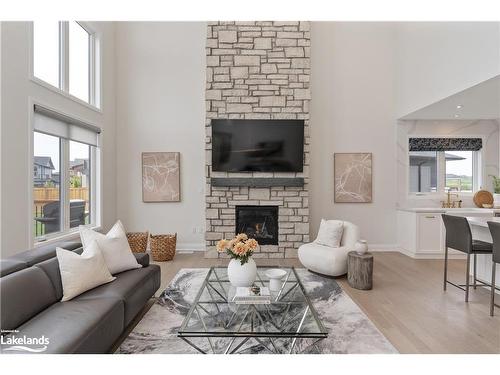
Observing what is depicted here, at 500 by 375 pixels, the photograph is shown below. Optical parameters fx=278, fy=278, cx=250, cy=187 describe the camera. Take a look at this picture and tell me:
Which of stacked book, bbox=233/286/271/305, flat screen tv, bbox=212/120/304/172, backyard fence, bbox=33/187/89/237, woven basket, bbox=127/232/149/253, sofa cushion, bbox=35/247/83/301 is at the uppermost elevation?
flat screen tv, bbox=212/120/304/172

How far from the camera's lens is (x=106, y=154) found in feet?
16.2

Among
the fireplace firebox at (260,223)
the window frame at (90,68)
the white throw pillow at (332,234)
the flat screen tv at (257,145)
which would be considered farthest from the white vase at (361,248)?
the window frame at (90,68)

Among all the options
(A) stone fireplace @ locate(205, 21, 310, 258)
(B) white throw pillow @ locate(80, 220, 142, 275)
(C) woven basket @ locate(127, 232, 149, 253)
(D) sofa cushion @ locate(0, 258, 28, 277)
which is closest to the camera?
(D) sofa cushion @ locate(0, 258, 28, 277)

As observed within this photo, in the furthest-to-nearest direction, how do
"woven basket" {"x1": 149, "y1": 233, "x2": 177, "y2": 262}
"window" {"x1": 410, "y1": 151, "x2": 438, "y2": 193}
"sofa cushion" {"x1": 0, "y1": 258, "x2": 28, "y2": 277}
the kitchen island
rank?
1. "window" {"x1": 410, "y1": 151, "x2": 438, "y2": 193}
2. "woven basket" {"x1": 149, "y1": 233, "x2": 177, "y2": 262}
3. the kitchen island
4. "sofa cushion" {"x1": 0, "y1": 258, "x2": 28, "y2": 277}

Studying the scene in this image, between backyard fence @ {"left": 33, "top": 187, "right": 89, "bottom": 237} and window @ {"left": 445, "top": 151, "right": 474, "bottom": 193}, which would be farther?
window @ {"left": 445, "top": 151, "right": 474, "bottom": 193}

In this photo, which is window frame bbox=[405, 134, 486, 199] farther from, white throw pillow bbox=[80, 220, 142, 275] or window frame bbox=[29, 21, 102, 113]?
window frame bbox=[29, 21, 102, 113]

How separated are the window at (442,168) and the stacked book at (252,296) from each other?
4407 millimetres

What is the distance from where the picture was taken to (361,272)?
337 cm

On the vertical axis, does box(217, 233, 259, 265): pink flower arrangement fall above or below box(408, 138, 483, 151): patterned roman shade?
below

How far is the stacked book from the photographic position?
2137 mm

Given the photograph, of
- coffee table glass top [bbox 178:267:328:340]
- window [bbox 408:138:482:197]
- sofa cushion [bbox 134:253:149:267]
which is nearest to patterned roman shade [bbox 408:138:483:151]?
window [bbox 408:138:482:197]

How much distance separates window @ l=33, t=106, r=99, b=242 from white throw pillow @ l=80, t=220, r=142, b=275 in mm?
1005

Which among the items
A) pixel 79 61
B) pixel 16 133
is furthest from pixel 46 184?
pixel 79 61
